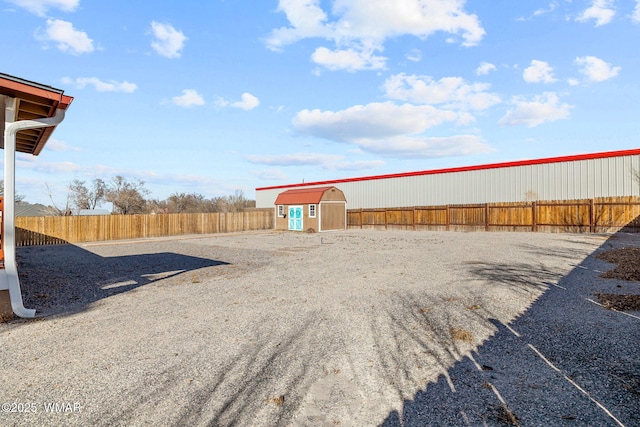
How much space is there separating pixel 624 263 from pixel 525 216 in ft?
46.9

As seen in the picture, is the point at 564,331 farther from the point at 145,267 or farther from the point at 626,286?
the point at 145,267

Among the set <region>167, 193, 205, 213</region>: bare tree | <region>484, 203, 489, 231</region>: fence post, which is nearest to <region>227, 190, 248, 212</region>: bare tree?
<region>167, 193, 205, 213</region>: bare tree

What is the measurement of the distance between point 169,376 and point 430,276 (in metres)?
7.32

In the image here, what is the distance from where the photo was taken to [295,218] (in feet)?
108

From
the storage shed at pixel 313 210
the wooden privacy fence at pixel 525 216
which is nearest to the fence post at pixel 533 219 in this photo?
the wooden privacy fence at pixel 525 216

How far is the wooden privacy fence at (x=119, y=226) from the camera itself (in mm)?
22500

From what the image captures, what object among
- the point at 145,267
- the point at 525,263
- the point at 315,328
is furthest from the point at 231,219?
the point at 315,328

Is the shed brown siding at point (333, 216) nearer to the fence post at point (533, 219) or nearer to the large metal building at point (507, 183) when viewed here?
the large metal building at point (507, 183)

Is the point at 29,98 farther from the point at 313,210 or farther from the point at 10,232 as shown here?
the point at 313,210

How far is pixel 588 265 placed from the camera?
11000 millimetres

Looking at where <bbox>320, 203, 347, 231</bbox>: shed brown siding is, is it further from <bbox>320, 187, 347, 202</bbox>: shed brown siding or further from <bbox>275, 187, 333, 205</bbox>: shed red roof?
<bbox>275, 187, 333, 205</bbox>: shed red roof

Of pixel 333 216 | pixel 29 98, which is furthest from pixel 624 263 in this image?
pixel 333 216

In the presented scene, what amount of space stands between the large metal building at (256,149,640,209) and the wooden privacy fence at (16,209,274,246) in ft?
37.9

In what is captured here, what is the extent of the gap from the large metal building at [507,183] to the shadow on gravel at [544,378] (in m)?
20.6
